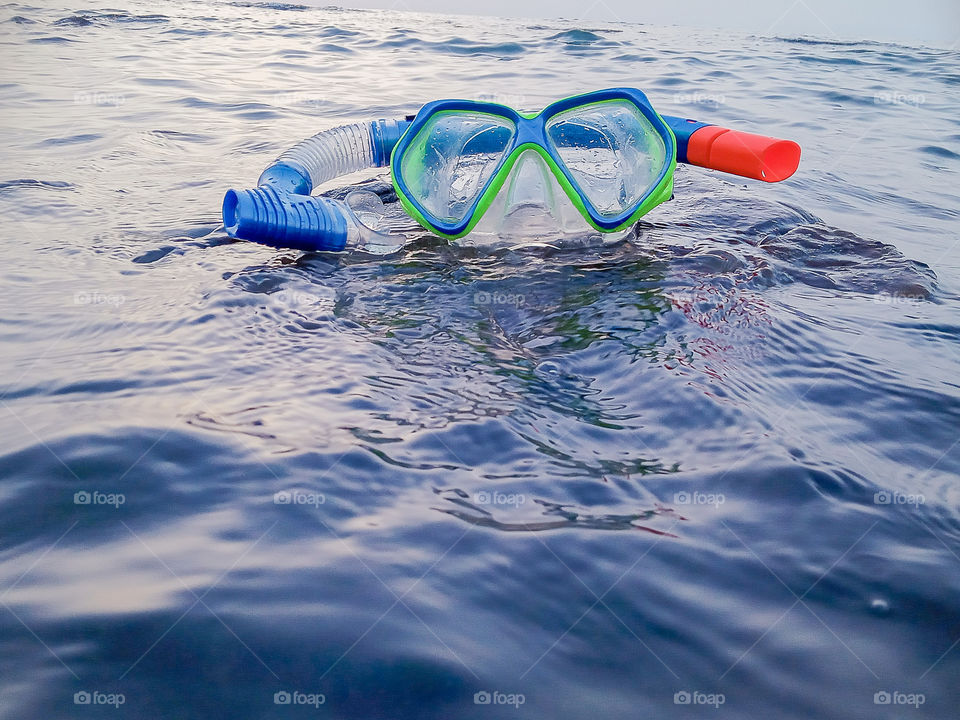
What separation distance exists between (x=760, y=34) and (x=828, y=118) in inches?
309

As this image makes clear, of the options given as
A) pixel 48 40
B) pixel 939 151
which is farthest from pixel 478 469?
pixel 48 40

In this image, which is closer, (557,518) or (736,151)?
(557,518)

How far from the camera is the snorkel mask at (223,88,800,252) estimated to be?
3146 millimetres

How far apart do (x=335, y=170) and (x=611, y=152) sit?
141 centimetres

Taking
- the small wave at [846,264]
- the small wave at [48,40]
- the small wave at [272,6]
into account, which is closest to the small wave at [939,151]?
the small wave at [846,264]

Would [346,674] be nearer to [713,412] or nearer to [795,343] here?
[713,412]

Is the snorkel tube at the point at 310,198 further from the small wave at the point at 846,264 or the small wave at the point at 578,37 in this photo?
the small wave at the point at 578,37

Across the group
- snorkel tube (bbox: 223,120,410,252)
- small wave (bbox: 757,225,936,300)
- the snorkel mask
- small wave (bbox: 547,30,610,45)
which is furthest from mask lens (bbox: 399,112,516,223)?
small wave (bbox: 547,30,610,45)

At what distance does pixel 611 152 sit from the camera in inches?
139

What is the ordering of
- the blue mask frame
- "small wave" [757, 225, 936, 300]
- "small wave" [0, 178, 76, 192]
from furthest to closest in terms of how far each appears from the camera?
1. "small wave" [0, 178, 76, 192]
2. "small wave" [757, 225, 936, 300]
3. the blue mask frame

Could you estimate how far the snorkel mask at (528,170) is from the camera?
315cm

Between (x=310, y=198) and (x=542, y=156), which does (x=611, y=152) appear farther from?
(x=310, y=198)

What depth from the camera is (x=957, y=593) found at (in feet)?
5.20

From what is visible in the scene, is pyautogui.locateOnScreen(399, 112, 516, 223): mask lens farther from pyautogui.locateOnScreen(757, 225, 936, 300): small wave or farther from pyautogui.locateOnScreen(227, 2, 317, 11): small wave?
pyautogui.locateOnScreen(227, 2, 317, 11): small wave
